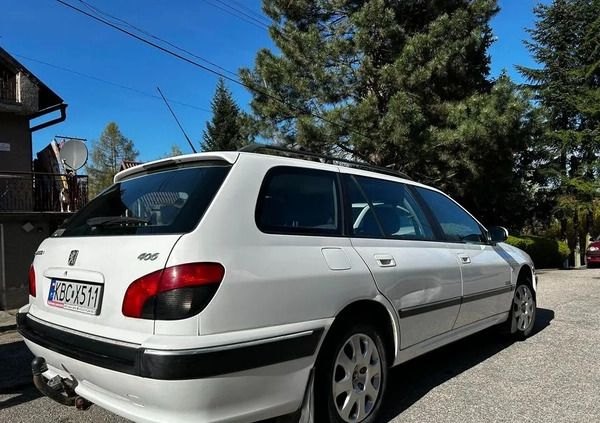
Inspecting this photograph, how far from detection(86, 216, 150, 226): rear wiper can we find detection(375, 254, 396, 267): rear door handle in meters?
1.50

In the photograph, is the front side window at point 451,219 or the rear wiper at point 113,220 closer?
the rear wiper at point 113,220

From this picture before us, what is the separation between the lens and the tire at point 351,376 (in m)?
2.83

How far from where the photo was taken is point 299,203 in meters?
2.99

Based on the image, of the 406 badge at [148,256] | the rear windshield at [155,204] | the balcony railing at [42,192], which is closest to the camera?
the 406 badge at [148,256]

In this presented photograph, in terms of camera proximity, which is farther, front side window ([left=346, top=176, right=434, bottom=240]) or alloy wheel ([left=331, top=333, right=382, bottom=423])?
front side window ([left=346, top=176, right=434, bottom=240])

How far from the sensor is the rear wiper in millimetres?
2689

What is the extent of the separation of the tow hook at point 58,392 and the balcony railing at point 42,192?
30.7 ft

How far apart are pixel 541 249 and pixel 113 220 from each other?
1928 cm

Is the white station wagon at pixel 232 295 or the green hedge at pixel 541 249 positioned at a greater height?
the white station wagon at pixel 232 295

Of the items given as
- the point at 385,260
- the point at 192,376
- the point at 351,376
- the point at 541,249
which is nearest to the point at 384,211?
the point at 385,260

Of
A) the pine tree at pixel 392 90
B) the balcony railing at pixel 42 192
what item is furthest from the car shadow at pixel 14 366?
the pine tree at pixel 392 90

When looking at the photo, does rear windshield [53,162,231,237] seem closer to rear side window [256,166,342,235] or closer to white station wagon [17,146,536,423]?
white station wagon [17,146,536,423]

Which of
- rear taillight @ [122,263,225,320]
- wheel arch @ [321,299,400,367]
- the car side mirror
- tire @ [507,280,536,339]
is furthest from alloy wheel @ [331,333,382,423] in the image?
tire @ [507,280,536,339]

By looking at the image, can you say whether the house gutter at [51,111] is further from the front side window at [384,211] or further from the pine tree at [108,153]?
the pine tree at [108,153]
